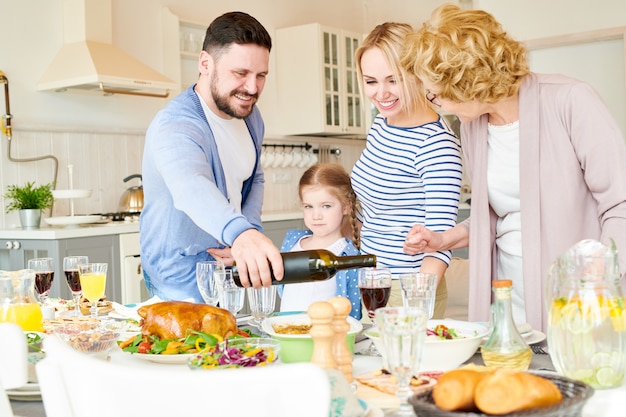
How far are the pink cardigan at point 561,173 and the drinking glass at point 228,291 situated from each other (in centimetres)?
69

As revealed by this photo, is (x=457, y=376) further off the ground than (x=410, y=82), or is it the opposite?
(x=410, y=82)

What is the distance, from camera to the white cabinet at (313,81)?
19.9 ft

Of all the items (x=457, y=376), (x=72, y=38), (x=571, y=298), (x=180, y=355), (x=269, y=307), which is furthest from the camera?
(x=72, y=38)

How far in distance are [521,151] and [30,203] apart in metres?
3.05

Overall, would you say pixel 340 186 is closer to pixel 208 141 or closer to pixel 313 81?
pixel 208 141

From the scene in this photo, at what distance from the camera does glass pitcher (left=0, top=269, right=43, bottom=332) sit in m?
1.56

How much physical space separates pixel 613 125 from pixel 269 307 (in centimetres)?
85

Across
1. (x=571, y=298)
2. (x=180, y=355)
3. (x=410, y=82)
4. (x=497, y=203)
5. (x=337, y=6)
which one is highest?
(x=337, y=6)

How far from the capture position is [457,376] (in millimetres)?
923

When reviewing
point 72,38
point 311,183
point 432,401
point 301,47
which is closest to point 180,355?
point 432,401

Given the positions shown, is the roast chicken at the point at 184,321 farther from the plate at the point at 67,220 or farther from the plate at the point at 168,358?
the plate at the point at 67,220

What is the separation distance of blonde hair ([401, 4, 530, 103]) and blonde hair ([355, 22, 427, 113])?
11.5 inches

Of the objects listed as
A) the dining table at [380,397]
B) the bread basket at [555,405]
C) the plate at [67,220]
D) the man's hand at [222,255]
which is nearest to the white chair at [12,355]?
the dining table at [380,397]

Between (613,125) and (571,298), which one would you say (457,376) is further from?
(613,125)
